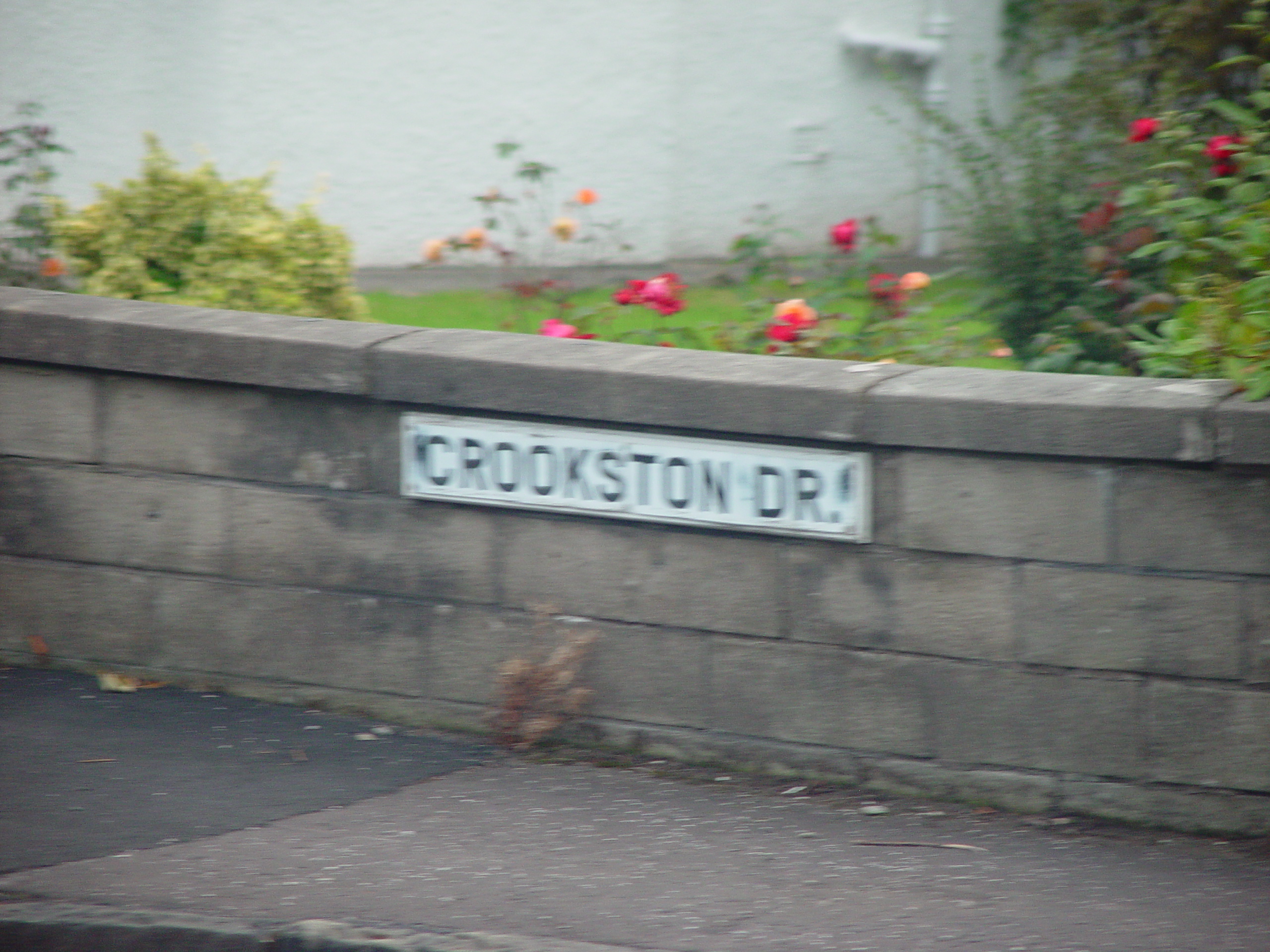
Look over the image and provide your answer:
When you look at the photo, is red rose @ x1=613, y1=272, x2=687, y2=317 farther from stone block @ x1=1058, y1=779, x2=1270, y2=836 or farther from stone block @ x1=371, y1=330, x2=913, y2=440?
stone block @ x1=1058, y1=779, x2=1270, y2=836

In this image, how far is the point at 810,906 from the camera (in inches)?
132

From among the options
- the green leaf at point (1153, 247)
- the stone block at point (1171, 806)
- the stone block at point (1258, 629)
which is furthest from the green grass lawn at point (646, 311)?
the stone block at point (1171, 806)

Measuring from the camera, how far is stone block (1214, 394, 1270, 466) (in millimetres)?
3557

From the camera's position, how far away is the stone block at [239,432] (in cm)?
441

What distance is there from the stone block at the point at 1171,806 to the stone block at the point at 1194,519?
0.60 meters

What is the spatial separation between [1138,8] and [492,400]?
3865mm

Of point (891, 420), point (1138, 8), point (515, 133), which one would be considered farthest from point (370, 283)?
point (891, 420)

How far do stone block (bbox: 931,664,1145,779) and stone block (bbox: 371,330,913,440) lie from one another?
0.75m

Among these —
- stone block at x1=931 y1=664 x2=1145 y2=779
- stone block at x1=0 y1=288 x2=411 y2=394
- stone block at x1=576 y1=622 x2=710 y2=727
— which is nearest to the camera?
stone block at x1=931 y1=664 x2=1145 y2=779

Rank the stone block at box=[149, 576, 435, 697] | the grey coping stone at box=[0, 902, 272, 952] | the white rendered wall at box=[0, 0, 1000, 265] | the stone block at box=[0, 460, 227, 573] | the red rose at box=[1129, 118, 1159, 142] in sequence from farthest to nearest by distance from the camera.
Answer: the white rendered wall at box=[0, 0, 1000, 265], the red rose at box=[1129, 118, 1159, 142], the stone block at box=[0, 460, 227, 573], the stone block at box=[149, 576, 435, 697], the grey coping stone at box=[0, 902, 272, 952]

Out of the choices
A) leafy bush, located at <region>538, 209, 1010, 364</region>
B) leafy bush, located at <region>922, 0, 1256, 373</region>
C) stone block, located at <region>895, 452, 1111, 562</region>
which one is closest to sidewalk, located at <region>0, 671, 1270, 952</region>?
stone block, located at <region>895, 452, 1111, 562</region>

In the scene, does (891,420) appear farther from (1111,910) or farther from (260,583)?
(260,583)

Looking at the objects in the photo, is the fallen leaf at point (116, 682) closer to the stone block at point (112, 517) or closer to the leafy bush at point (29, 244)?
the stone block at point (112, 517)

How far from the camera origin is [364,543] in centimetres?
444
